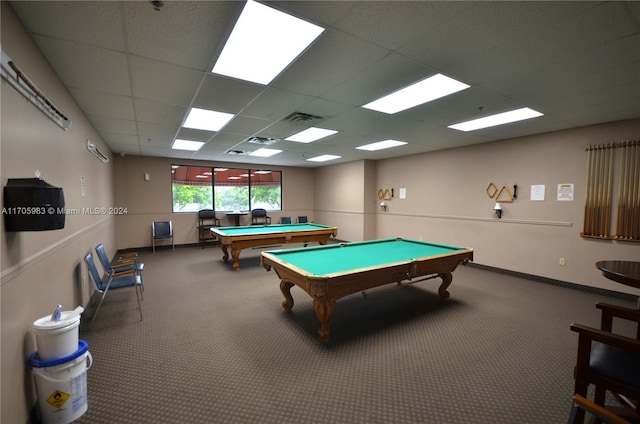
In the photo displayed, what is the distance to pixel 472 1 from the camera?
1.54 metres

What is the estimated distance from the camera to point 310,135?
4.81 metres


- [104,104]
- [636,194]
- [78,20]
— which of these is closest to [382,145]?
[636,194]

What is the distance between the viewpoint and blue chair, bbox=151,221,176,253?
6918mm

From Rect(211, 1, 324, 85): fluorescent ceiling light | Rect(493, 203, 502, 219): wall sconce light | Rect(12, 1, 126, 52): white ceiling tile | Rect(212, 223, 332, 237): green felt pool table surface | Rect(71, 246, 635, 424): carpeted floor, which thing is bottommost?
Rect(71, 246, 635, 424): carpeted floor

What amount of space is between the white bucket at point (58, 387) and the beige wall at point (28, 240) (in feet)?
0.25

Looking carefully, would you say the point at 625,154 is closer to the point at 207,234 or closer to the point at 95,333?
the point at 95,333

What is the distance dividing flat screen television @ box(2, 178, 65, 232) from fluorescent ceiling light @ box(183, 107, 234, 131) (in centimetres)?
214

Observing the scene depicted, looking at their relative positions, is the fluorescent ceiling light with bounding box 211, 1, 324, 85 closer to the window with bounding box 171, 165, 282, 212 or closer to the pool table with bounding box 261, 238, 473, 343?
the pool table with bounding box 261, 238, 473, 343

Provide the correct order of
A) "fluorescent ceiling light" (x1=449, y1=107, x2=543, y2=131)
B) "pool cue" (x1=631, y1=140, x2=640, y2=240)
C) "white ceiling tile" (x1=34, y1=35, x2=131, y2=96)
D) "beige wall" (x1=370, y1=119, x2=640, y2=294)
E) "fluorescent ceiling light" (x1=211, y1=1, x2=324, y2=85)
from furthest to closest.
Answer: "beige wall" (x1=370, y1=119, x2=640, y2=294)
"pool cue" (x1=631, y1=140, x2=640, y2=240)
"fluorescent ceiling light" (x1=449, y1=107, x2=543, y2=131)
"white ceiling tile" (x1=34, y1=35, x2=131, y2=96)
"fluorescent ceiling light" (x1=211, y1=1, x2=324, y2=85)

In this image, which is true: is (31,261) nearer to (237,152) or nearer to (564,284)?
(237,152)

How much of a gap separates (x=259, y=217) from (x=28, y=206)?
7.02m

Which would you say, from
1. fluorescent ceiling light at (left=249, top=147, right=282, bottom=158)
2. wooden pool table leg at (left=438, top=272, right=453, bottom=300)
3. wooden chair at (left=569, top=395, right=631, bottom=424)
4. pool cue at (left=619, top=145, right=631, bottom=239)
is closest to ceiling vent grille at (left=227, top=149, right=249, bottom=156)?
fluorescent ceiling light at (left=249, top=147, right=282, bottom=158)

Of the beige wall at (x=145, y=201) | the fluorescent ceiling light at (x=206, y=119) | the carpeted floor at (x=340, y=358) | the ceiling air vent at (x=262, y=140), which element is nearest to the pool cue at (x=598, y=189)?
the carpeted floor at (x=340, y=358)

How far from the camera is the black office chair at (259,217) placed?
8406mm
